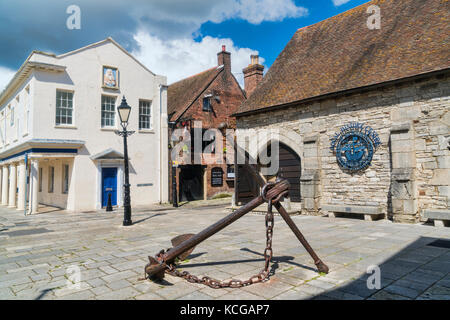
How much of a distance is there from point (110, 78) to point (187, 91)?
Answer: 6937mm

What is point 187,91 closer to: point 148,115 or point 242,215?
point 148,115

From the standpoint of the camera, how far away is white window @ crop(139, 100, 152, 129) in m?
18.7

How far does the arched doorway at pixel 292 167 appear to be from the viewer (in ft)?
45.1

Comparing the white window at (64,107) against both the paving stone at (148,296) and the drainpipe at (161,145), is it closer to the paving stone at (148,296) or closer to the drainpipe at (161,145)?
the drainpipe at (161,145)

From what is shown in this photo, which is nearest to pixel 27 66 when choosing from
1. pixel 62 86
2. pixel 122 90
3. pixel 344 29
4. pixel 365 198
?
pixel 62 86

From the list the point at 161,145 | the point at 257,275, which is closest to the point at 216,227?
the point at 257,275

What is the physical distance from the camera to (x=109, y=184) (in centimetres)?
1703

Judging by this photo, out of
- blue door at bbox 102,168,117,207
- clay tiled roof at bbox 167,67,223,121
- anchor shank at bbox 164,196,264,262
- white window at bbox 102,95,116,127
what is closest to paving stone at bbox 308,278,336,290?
anchor shank at bbox 164,196,264,262

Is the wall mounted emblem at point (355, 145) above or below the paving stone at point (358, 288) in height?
above

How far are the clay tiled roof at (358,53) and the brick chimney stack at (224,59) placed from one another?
738 cm

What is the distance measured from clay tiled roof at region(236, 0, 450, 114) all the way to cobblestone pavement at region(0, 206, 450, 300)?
16.9 ft

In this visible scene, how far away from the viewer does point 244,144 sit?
15719mm

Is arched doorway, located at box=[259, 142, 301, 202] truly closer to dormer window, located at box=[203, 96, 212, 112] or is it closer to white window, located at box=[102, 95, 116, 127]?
dormer window, located at box=[203, 96, 212, 112]

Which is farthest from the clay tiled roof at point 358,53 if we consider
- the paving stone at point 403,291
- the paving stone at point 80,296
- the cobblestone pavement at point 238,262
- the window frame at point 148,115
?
the paving stone at point 80,296
